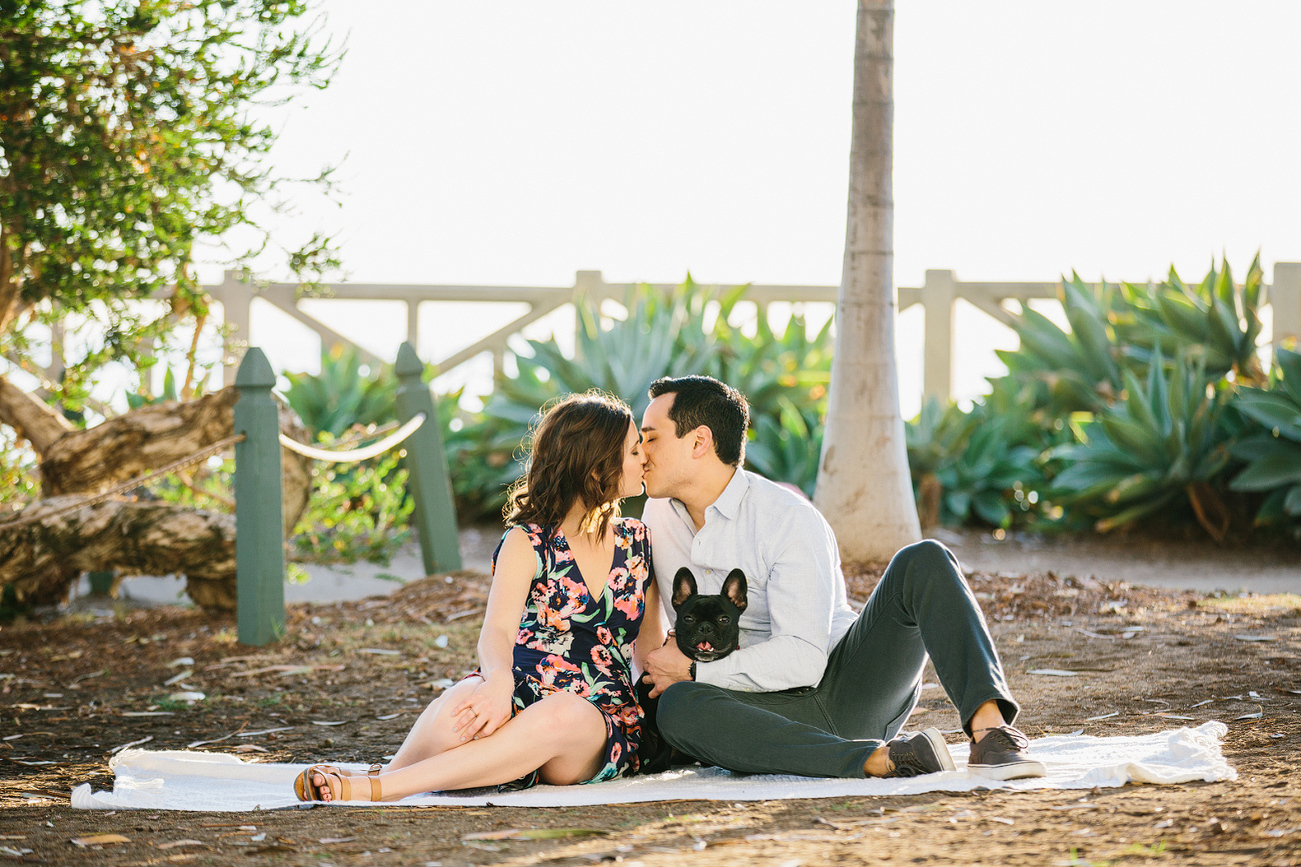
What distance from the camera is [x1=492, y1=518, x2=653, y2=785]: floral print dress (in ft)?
9.59

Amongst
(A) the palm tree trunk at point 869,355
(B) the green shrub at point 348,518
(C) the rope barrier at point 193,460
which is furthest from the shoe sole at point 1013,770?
(B) the green shrub at point 348,518

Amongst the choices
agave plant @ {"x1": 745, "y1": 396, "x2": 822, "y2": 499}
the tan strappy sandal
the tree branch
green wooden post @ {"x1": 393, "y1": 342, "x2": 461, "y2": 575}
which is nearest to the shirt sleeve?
the tan strappy sandal

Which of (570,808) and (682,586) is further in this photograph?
(682,586)

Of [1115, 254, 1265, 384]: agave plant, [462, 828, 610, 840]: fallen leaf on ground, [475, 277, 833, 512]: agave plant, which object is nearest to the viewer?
[462, 828, 610, 840]: fallen leaf on ground

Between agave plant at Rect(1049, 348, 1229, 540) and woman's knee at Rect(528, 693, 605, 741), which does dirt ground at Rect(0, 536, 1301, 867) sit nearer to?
woman's knee at Rect(528, 693, 605, 741)

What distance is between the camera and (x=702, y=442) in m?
3.06

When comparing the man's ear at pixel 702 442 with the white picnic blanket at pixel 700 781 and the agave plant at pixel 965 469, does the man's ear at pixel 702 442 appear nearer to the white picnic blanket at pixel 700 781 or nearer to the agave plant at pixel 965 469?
the white picnic blanket at pixel 700 781

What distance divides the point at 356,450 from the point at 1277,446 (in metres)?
5.49

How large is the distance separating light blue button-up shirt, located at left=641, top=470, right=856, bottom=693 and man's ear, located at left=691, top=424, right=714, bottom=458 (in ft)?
0.33

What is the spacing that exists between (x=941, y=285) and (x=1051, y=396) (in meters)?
1.90

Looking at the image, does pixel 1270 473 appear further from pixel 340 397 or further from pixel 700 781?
pixel 340 397

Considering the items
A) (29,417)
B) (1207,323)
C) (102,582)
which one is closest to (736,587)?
(29,417)

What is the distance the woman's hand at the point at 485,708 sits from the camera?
108 inches

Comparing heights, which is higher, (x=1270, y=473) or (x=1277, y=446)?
(x=1277, y=446)
